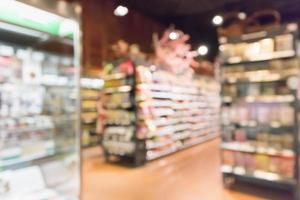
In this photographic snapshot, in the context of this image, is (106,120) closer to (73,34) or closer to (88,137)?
(88,137)

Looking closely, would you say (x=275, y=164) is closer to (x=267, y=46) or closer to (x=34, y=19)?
(x=267, y=46)

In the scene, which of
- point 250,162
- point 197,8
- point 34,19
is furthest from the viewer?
point 197,8

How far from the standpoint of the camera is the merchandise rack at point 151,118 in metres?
5.47

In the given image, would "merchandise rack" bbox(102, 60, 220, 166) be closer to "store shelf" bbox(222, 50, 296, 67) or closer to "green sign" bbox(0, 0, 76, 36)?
"store shelf" bbox(222, 50, 296, 67)

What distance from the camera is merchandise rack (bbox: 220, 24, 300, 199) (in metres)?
3.58

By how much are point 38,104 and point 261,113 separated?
3.03 metres

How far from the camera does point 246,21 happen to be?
4875 mm

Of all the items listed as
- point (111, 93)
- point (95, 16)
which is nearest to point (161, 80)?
point (111, 93)

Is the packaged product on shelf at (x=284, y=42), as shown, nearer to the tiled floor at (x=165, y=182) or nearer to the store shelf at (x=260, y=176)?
the store shelf at (x=260, y=176)

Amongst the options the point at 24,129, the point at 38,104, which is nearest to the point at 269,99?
the point at 38,104

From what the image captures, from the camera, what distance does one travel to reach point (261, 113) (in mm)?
3887

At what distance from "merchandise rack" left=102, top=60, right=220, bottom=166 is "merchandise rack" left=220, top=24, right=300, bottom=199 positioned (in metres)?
1.82

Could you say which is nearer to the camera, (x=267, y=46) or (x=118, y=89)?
(x=267, y=46)

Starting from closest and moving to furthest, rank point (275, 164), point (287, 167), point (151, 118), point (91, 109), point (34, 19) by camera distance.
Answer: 1. point (34, 19)
2. point (287, 167)
3. point (275, 164)
4. point (151, 118)
5. point (91, 109)
